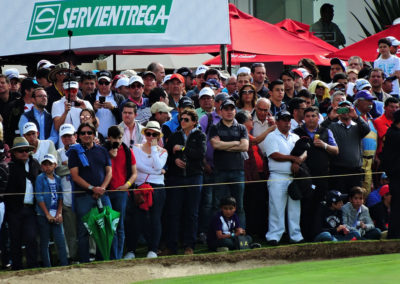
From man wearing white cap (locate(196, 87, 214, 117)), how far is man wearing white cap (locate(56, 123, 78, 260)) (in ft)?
7.56

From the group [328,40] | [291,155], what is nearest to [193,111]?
[291,155]

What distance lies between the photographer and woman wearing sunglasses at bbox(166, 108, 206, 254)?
1247cm

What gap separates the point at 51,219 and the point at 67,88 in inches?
96.6

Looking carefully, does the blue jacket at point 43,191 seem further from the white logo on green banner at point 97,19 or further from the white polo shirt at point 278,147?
the white logo on green banner at point 97,19

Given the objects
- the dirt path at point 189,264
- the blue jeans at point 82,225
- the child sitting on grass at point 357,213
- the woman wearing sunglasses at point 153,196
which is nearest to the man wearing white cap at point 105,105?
the woman wearing sunglasses at point 153,196

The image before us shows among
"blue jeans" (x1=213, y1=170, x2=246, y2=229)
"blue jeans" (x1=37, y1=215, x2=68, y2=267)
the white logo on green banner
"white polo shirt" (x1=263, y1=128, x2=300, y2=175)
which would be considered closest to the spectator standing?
"blue jeans" (x1=213, y1=170, x2=246, y2=229)

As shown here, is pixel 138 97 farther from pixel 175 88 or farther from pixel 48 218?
pixel 48 218

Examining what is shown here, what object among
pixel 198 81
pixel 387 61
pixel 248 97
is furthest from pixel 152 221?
pixel 387 61

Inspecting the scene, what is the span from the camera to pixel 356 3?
32.5 meters

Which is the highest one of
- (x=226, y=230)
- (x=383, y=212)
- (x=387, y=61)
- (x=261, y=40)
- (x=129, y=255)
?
(x=261, y=40)

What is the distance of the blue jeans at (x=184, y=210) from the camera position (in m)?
12.4

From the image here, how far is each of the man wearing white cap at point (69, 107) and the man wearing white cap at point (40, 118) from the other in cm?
12

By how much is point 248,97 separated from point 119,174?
2918 millimetres

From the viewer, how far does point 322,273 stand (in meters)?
11.4
